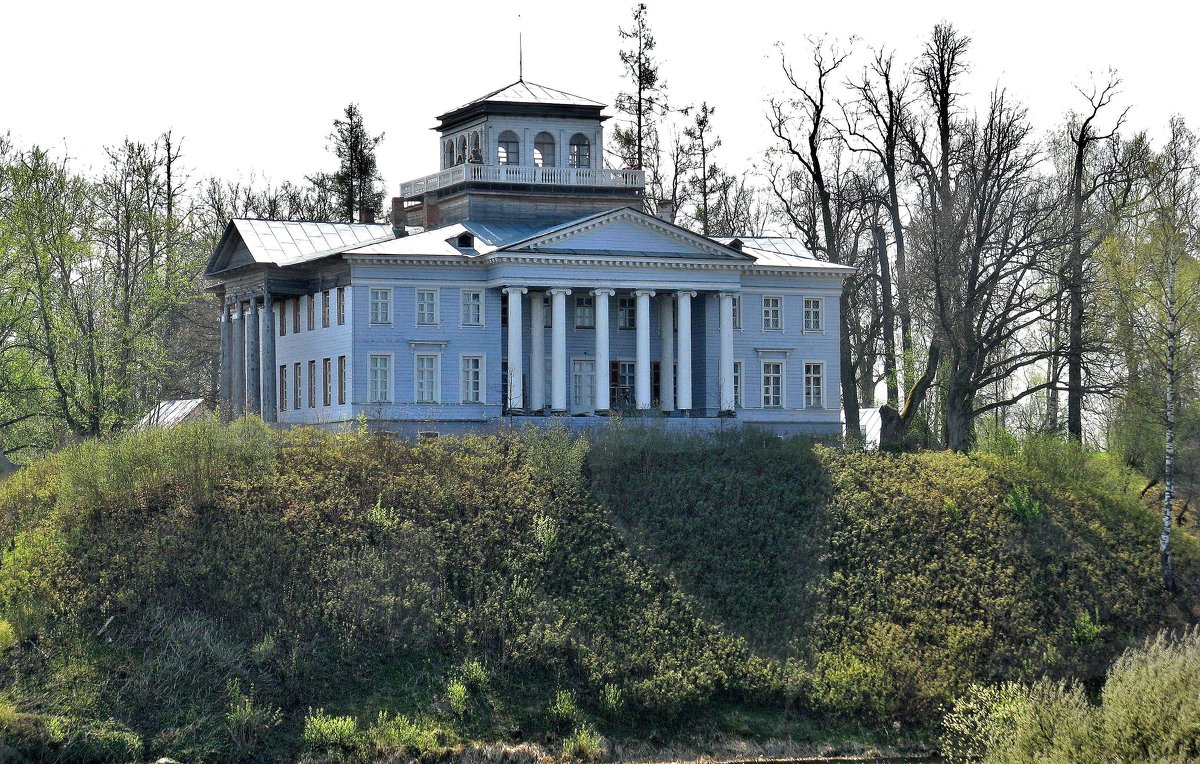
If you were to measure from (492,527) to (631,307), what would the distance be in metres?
14.1

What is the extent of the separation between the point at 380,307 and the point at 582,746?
18.7 meters

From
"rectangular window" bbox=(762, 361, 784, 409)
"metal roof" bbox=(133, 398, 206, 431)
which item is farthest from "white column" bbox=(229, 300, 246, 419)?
"rectangular window" bbox=(762, 361, 784, 409)

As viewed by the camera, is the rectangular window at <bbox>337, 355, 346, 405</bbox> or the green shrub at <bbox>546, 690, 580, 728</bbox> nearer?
the green shrub at <bbox>546, 690, 580, 728</bbox>

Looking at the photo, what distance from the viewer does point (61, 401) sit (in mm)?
43312

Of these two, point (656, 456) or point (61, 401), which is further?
point (61, 401)

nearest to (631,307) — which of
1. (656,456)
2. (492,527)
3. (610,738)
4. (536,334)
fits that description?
(536,334)

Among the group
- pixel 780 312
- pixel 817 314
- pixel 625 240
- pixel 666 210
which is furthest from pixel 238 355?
pixel 817 314

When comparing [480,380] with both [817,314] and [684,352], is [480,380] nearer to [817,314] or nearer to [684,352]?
[684,352]

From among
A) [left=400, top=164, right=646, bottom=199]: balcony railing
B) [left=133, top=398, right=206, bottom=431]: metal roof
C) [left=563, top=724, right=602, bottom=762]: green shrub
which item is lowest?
[left=563, top=724, right=602, bottom=762]: green shrub

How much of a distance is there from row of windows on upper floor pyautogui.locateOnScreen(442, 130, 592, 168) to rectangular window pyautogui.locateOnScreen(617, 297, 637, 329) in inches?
205

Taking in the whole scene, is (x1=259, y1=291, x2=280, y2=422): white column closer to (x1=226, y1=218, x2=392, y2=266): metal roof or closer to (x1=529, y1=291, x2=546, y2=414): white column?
(x1=226, y1=218, x2=392, y2=266): metal roof

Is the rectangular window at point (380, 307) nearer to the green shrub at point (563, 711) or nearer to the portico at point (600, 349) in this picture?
the portico at point (600, 349)

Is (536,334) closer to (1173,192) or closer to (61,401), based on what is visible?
(61,401)

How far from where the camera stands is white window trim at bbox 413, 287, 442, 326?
44844 mm
